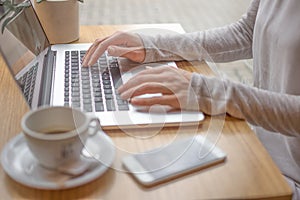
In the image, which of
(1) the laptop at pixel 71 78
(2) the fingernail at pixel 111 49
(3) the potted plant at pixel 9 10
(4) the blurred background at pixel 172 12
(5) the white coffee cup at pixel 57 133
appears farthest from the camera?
(4) the blurred background at pixel 172 12

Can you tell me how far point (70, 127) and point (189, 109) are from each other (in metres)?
0.24

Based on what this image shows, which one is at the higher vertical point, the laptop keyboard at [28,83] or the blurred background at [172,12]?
the laptop keyboard at [28,83]

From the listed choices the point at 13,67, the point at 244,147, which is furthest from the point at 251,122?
the point at 13,67

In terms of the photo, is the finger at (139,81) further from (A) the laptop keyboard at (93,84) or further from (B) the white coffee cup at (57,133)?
(B) the white coffee cup at (57,133)

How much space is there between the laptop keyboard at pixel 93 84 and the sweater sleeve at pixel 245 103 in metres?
0.14

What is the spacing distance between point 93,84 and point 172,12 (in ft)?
5.99

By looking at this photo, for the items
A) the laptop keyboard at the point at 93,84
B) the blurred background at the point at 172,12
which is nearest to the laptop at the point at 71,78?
the laptop keyboard at the point at 93,84

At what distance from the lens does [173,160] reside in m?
0.67

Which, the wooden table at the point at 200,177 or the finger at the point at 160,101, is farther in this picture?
the finger at the point at 160,101

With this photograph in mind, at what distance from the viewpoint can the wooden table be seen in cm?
61

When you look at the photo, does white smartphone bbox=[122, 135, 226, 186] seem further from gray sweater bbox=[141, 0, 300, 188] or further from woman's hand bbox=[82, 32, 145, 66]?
woman's hand bbox=[82, 32, 145, 66]

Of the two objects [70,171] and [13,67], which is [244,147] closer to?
[70,171]

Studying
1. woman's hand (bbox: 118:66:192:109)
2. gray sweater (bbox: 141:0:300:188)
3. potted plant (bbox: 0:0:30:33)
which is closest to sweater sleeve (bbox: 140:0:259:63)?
gray sweater (bbox: 141:0:300:188)

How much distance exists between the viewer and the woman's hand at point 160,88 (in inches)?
30.8
